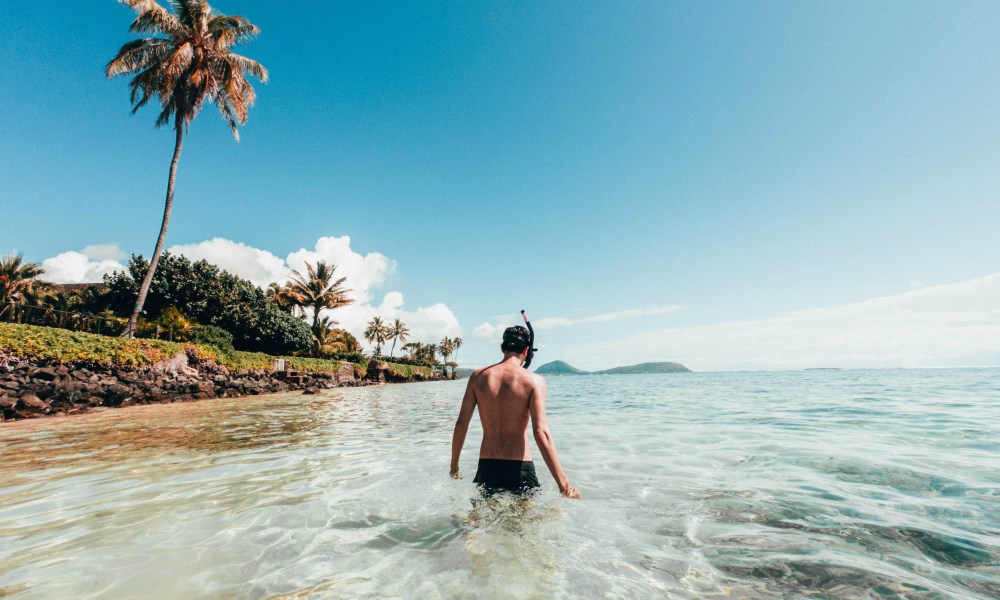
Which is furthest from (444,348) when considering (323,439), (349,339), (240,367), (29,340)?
(323,439)

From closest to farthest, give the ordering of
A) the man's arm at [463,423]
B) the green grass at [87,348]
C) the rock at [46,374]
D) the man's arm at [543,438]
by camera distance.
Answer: the man's arm at [543,438]
the man's arm at [463,423]
the rock at [46,374]
the green grass at [87,348]

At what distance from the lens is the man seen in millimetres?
3664

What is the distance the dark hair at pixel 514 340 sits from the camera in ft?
12.9

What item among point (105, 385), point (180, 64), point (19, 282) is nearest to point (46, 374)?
point (105, 385)

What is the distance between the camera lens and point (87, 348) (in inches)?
629

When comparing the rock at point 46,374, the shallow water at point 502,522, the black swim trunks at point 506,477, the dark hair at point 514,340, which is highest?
the dark hair at point 514,340

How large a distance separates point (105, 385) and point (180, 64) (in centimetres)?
1543

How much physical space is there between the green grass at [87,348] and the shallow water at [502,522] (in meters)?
10.00

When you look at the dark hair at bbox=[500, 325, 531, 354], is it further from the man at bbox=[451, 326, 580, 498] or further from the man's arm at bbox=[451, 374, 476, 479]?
the man's arm at bbox=[451, 374, 476, 479]

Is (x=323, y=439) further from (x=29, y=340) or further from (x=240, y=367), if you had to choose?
(x=240, y=367)

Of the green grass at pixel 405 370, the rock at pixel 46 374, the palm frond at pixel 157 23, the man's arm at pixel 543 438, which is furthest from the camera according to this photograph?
the green grass at pixel 405 370

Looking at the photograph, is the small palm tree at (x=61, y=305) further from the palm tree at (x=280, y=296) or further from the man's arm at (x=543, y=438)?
the man's arm at (x=543, y=438)

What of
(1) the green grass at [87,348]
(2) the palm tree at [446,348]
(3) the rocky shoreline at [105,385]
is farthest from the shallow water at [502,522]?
(2) the palm tree at [446,348]

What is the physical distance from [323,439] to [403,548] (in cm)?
590
